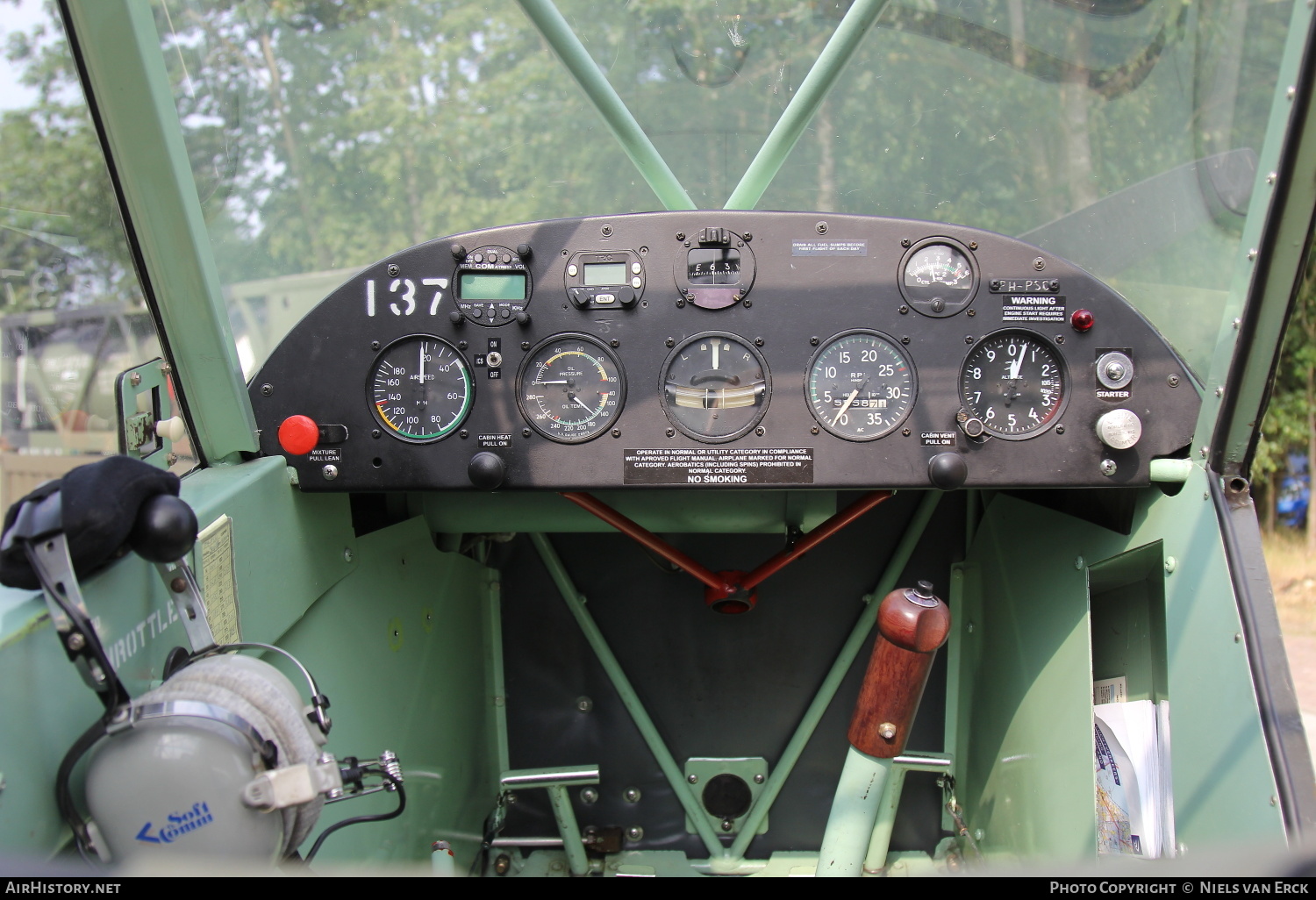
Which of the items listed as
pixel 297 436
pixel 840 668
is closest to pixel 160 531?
pixel 297 436

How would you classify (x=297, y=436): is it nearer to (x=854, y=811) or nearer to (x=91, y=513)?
(x=91, y=513)

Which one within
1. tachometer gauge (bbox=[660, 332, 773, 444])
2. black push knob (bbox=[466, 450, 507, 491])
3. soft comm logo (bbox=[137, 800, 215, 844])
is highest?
tachometer gauge (bbox=[660, 332, 773, 444])

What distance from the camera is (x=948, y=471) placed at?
6.13 feet

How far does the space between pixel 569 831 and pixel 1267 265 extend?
206cm

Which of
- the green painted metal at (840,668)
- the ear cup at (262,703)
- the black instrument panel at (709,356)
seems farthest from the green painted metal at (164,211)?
the green painted metal at (840,668)

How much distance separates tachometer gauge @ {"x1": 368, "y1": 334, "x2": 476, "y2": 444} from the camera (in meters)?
1.94

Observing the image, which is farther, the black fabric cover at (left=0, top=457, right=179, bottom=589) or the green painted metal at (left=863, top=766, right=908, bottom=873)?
the green painted metal at (left=863, top=766, right=908, bottom=873)

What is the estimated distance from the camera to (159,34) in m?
1.48

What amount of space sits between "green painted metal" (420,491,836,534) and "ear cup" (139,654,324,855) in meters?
1.15

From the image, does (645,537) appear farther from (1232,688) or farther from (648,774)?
(1232,688)

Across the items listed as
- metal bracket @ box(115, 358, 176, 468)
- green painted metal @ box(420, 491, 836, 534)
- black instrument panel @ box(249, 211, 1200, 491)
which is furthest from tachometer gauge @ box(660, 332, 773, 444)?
metal bracket @ box(115, 358, 176, 468)

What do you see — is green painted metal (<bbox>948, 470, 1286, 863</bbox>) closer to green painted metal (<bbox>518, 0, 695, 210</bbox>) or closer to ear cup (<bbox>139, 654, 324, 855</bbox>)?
green painted metal (<bbox>518, 0, 695, 210</bbox>)

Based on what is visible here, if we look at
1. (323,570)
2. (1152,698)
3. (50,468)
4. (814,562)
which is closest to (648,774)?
(814,562)

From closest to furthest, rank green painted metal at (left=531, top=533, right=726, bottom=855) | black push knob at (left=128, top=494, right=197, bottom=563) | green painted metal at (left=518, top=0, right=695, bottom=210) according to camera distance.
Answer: black push knob at (left=128, top=494, right=197, bottom=563)
green painted metal at (left=518, top=0, right=695, bottom=210)
green painted metal at (left=531, top=533, right=726, bottom=855)
